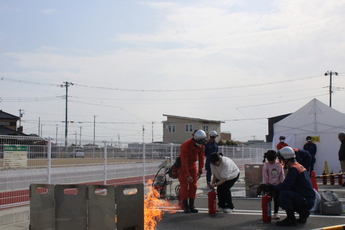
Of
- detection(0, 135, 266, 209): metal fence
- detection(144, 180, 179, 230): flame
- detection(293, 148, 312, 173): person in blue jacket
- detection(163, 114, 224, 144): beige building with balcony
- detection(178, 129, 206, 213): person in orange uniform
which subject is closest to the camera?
detection(144, 180, 179, 230): flame

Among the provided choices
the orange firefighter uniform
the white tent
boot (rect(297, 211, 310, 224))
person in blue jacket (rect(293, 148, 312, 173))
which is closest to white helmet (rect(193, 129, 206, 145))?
the orange firefighter uniform

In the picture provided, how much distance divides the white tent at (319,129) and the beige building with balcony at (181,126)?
37751mm

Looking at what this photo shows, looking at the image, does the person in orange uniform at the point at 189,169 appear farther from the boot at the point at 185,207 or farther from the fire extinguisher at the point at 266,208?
the fire extinguisher at the point at 266,208

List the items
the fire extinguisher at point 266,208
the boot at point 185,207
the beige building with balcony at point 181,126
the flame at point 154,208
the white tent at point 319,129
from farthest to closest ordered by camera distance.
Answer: the beige building with balcony at point 181,126
the white tent at point 319,129
the boot at point 185,207
the fire extinguisher at point 266,208
the flame at point 154,208

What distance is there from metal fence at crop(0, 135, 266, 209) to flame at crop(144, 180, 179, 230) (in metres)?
1.50

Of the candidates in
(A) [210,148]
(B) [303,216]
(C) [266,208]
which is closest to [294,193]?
(B) [303,216]

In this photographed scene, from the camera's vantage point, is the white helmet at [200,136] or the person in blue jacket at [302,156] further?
the person in blue jacket at [302,156]

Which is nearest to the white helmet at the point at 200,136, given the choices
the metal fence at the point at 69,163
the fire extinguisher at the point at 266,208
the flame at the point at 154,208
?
the flame at the point at 154,208

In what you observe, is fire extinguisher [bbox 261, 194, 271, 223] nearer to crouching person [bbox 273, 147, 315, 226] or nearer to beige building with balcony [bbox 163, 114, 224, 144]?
crouching person [bbox 273, 147, 315, 226]

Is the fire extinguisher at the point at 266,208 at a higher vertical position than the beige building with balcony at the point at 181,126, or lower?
lower

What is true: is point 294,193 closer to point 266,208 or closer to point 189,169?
point 266,208

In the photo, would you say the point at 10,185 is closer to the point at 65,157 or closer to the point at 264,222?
the point at 65,157

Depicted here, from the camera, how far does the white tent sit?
67.9 ft

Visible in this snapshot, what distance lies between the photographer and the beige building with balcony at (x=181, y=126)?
6009 cm
